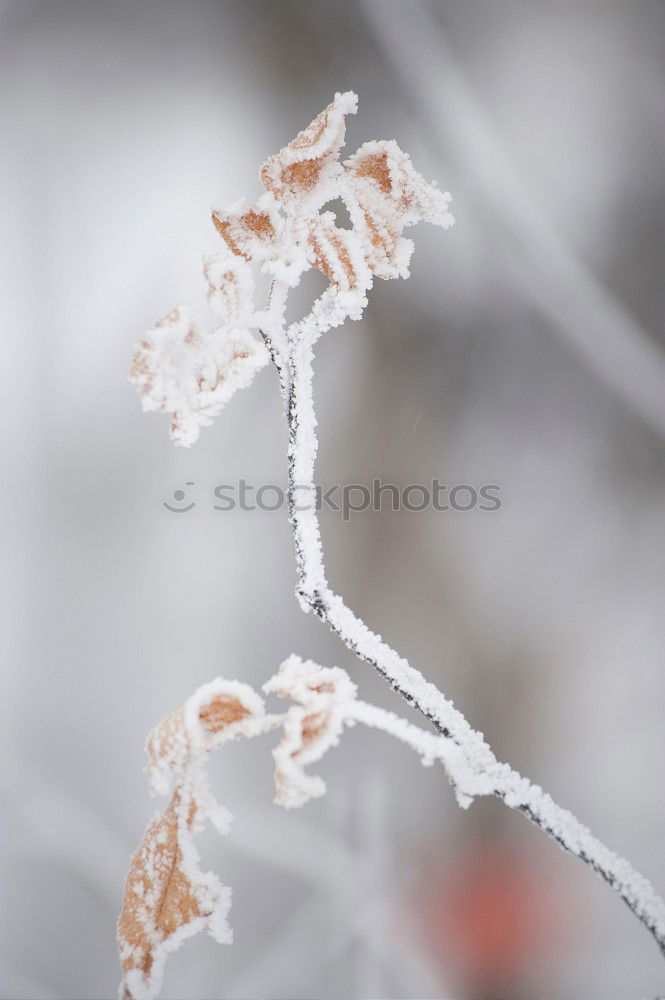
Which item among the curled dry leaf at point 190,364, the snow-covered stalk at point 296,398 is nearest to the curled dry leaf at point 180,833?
the snow-covered stalk at point 296,398

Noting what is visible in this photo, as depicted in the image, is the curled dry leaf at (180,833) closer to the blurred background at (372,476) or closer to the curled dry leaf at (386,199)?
the blurred background at (372,476)

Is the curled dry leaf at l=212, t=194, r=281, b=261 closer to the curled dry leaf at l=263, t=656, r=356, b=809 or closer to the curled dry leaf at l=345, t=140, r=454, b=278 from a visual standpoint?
the curled dry leaf at l=345, t=140, r=454, b=278

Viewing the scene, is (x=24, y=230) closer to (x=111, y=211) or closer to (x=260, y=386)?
(x=111, y=211)

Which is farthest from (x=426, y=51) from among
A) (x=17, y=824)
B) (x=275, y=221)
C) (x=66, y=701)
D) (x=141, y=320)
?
(x=17, y=824)

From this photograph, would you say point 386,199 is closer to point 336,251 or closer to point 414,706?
point 336,251

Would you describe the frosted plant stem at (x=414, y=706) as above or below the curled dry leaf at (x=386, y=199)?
below

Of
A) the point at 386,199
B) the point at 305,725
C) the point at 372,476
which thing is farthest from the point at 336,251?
the point at 305,725

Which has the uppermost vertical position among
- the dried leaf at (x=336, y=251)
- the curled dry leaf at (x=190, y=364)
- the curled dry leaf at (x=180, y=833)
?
the dried leaf at (x=336, y=251)
